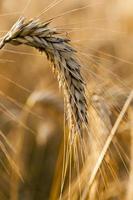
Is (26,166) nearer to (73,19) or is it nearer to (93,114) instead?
(73,19)

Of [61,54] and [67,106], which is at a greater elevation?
[61,54]

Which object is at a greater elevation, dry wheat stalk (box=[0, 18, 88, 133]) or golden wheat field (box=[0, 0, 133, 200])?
dry wheat stalk (box=[0, 18, 88, 133])

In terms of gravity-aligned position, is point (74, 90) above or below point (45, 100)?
above

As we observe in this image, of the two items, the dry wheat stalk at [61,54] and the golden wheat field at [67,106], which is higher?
the dry wheat stalk at [61,54]

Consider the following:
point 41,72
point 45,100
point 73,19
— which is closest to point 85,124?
point 45,100
